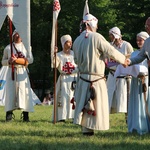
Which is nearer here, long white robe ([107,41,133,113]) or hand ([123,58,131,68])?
hand ([123,58,131,68])

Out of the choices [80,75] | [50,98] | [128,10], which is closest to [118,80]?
[80,75]

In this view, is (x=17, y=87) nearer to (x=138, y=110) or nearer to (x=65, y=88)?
(x=65, y=88)

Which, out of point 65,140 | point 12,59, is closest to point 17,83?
point 12,59

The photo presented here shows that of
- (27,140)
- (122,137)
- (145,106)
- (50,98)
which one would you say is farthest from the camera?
(50,98)

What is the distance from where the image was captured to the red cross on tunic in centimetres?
1207

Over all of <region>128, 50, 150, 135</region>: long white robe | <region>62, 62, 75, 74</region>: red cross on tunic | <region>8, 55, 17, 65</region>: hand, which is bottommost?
<region>128, 50, 150, 135</region>: long white robe

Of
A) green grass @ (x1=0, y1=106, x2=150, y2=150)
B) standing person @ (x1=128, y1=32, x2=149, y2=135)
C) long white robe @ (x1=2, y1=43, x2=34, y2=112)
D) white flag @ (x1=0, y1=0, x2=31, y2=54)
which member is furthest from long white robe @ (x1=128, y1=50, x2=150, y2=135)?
long white robe @ (x1=2, y1=43, x2=34, y2=112)

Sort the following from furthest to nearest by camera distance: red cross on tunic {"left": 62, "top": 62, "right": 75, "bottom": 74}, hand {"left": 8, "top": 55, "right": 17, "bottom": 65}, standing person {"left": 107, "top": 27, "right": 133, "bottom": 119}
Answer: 1. standing person {"left": 107, "top": 27, "right": 133, "bottom": 119}
2. red cross on tunic {"left": 62, "top": 62, "right": 75, "bottom": 74}
3. hand {"left": 8, "top": 55, "right": 17, "bottom": 65}

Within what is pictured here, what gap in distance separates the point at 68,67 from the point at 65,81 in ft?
1.29

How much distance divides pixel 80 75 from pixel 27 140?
1.44 meters

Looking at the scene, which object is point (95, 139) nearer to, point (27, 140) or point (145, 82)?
point (27, 140)

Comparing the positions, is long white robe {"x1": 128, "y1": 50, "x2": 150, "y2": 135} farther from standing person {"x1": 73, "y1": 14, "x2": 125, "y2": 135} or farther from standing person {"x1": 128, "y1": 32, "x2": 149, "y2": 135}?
standing person {"x1": 73, "y1": 14, "x2": 125, "y2": 135}

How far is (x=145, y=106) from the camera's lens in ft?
31.6

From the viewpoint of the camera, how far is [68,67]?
12.1m
